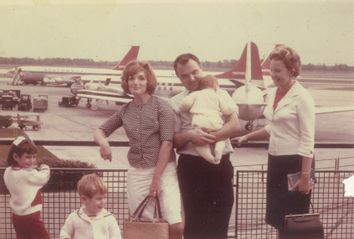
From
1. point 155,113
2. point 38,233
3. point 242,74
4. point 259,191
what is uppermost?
point 242,74

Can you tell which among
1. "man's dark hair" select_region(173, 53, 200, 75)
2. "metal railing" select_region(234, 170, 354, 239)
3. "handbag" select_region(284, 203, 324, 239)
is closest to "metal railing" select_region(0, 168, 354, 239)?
"metal railing" select_region(234, 170, 354, 239)

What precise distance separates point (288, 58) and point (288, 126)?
13.0 inches

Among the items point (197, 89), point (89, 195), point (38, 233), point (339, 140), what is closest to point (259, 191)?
point (339, 140)

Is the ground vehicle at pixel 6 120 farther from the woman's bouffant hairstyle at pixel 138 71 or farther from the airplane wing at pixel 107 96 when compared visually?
the woman's bouffant hairstyle at pixel 138 71

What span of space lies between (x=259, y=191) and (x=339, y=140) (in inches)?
19.3

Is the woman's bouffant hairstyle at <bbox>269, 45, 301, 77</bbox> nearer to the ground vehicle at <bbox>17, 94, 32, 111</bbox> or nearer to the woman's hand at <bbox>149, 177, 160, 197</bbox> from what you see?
the woman's hand at <bbox>149, 177, 160, 197</bbox>

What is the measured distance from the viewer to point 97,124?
2961 mm

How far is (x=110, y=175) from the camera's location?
3049 mm

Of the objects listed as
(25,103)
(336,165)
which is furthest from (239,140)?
(25,103)

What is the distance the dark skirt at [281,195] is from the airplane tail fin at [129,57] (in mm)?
844

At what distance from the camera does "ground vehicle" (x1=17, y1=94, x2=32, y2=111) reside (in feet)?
9.78

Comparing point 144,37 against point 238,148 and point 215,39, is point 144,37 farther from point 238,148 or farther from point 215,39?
point 238,148

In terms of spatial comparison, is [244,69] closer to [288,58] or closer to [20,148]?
[288,58]

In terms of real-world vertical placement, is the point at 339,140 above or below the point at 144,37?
below
